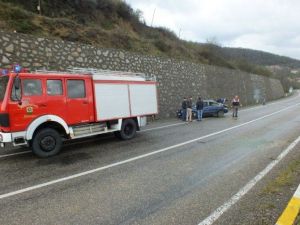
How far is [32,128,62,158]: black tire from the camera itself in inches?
322

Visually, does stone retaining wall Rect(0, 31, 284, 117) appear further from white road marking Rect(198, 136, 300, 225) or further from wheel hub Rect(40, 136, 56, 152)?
white road marking Rect(198, 136, 300, 225)

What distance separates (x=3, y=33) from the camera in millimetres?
12578

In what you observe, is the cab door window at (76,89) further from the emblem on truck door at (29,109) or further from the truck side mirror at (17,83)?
the truck side mirror at (17,83)

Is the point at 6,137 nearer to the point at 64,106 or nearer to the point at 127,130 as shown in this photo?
the point at 64,106

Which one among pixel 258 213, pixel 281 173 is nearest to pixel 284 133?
pixel 281 173

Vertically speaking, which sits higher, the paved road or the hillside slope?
the hillside slope

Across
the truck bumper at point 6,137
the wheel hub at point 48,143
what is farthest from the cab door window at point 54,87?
the truck bumper at point 6,137

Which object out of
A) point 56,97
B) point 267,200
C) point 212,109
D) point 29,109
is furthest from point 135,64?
point 267,200

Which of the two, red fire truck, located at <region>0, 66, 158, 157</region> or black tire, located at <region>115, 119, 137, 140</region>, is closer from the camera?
red fire truck, located at <region>0, 66, 158, 157</region>

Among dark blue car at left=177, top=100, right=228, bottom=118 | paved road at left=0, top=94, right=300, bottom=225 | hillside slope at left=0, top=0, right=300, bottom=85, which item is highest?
hillside slope at left=0, top=0, right=300, bottom=85

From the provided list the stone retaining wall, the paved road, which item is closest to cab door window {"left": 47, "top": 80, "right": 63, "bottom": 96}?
the paved road

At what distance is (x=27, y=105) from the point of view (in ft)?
26.0

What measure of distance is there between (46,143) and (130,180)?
3558 mm

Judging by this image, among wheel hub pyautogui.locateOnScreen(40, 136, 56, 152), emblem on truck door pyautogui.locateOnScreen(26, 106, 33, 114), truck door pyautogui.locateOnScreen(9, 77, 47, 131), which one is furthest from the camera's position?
wheel hub pyautogui.locateOnScreen(40, 136, 56, 152)
